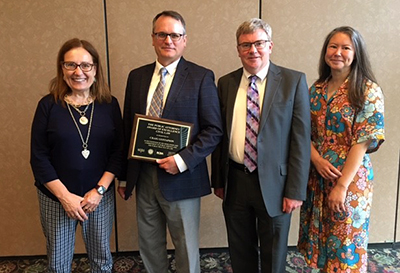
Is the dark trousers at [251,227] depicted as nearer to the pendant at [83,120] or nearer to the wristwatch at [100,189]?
the wristwatch at [100,189]

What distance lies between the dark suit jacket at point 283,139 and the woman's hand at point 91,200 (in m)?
0.87

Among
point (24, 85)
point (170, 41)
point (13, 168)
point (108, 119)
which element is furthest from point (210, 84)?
point (13, 168)

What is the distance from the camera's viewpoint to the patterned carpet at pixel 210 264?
256cm

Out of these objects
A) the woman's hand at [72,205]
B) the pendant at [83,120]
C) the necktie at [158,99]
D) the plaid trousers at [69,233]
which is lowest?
the plaid trousers at [69,233]

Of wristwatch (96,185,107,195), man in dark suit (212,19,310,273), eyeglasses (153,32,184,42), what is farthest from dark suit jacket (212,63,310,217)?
wristwatch (96,185,107,195)

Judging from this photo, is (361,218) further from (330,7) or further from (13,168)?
(13,168)

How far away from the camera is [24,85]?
99.1 inches

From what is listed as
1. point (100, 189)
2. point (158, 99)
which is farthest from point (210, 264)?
point (158, 99)

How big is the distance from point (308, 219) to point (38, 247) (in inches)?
85.4

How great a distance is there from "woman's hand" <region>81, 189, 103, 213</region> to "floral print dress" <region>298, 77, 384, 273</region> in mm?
1221

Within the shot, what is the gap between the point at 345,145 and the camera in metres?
1.80

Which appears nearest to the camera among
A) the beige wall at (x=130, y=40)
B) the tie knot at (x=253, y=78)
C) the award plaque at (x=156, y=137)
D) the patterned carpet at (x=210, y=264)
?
the award plaque at (x=156, y=137)

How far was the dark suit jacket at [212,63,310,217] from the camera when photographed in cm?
173

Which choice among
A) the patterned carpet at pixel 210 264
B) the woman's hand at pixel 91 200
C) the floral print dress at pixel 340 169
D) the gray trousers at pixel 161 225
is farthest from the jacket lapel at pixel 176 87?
the patterned carpet at pixel 210 264
